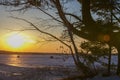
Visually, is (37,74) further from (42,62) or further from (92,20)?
(42,62)

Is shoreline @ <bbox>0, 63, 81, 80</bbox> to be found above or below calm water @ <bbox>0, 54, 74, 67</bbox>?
above

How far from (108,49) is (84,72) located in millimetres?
1563

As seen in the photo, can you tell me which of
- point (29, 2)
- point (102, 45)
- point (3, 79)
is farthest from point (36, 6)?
point (3, 79)

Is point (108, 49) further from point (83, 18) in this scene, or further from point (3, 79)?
point (3, 79)

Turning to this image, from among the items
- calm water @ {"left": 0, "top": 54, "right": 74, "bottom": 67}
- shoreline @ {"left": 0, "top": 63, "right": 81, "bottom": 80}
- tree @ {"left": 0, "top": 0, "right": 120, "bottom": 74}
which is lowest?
calm water @ {"left": 0, "top": 54, "right": 74, "bottom": 67}

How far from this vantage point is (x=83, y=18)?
52.2 feet

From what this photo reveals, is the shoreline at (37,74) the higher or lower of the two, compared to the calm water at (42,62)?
higher

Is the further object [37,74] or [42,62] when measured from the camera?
[42,62]

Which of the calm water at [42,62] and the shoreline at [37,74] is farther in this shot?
the calm water at [42,62]

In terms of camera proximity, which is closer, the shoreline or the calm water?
the shoreline

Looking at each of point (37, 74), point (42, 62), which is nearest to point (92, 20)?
point (37, 74)

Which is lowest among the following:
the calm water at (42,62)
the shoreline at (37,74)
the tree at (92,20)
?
the calm water at (42,62)

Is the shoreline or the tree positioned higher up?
the tree

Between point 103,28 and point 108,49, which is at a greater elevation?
point 103,28
